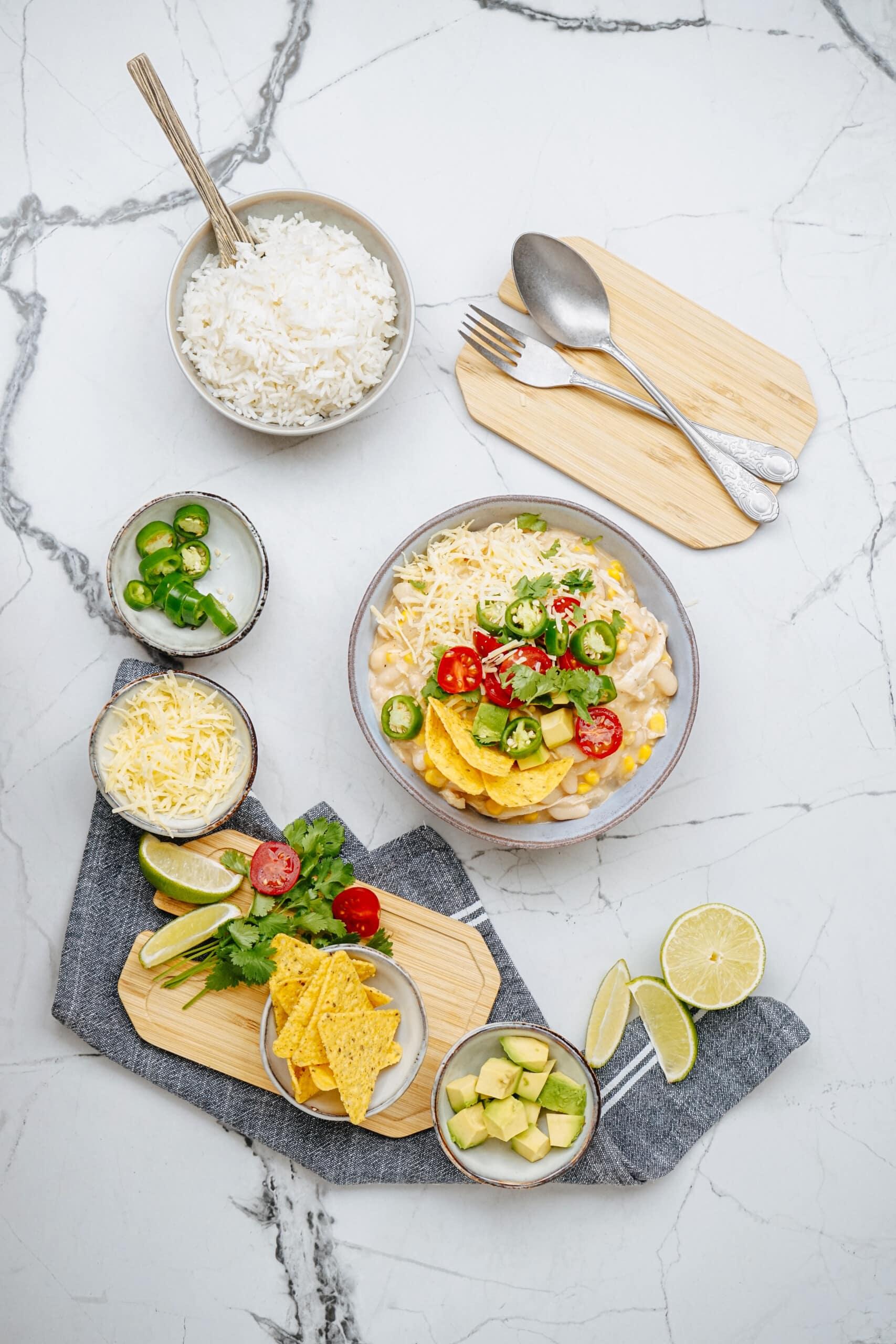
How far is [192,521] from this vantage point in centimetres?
344

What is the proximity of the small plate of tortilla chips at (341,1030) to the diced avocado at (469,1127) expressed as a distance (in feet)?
0.65

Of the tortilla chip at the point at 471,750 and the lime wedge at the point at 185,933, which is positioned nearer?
the tortilla chip at the point at 471,750

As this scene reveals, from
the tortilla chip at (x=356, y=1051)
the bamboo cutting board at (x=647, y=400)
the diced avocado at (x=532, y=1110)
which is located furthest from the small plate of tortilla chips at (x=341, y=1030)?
the bamboo cutting board at (x=647, y=400)

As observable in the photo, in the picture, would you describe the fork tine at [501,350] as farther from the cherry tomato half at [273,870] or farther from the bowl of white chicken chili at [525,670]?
the cherry tomato half at [273,870]

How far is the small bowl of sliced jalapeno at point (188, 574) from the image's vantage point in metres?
3.40

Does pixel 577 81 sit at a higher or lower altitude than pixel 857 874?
higher

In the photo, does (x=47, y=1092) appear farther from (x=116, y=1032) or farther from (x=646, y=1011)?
(x=646, y=1011)

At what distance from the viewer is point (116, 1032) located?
134 inches

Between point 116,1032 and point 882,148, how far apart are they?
4187 mm

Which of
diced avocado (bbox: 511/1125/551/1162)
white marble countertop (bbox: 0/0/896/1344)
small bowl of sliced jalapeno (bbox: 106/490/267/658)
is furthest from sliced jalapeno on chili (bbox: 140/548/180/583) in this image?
diced avocado (bbox: 511/1125/551/1162)

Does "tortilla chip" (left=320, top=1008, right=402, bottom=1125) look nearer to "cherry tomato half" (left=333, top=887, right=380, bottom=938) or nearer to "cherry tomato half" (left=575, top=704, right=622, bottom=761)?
"cherry tomato half" (left=333, top=887, right=380, bottom=938)

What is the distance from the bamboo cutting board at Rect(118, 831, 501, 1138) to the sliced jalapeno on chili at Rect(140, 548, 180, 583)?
89 centimetres

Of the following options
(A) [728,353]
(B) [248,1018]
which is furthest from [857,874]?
(B) [248,1018]

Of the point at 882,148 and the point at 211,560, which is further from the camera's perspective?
the point at 882,148
